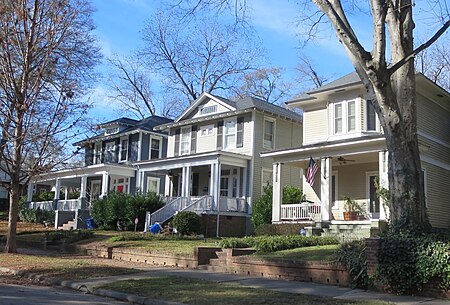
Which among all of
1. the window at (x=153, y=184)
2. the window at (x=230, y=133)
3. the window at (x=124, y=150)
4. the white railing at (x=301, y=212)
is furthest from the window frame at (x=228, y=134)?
the window at (x=124, y=150)

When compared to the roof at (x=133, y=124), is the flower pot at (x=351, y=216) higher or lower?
lower

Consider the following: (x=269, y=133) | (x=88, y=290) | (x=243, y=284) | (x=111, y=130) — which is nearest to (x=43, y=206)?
(x=111, y=130)

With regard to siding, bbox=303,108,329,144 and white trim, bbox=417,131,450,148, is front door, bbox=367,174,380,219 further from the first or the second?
siding, bbox=303,108,329,144

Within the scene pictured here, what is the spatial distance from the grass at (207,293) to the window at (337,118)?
14.0 meters

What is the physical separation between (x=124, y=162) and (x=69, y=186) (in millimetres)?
8179

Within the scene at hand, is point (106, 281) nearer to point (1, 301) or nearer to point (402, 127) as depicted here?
point (1, 301)

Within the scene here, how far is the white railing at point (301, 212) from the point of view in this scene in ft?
76.8

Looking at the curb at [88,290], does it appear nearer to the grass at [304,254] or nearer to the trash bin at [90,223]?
the grass at [304,254]

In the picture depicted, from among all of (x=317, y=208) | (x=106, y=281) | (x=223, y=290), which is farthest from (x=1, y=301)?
(x=317, y=208)

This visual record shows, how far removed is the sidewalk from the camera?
31.7 ft

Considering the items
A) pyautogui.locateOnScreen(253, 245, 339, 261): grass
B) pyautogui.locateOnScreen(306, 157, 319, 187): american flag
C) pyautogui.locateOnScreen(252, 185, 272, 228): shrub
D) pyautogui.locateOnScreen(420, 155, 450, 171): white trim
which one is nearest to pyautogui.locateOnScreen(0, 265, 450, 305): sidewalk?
pyautogui.locateOnScreen(253, 245, 339, 261): grass

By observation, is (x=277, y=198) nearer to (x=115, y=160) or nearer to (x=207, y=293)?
(x=207, y=293)

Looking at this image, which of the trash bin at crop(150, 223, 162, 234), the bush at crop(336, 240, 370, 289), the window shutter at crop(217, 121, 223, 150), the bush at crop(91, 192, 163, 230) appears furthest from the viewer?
the window shutter at crop(217, 121, 223, 150)

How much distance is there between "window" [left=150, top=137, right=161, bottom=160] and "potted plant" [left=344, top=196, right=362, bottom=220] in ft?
57.7
